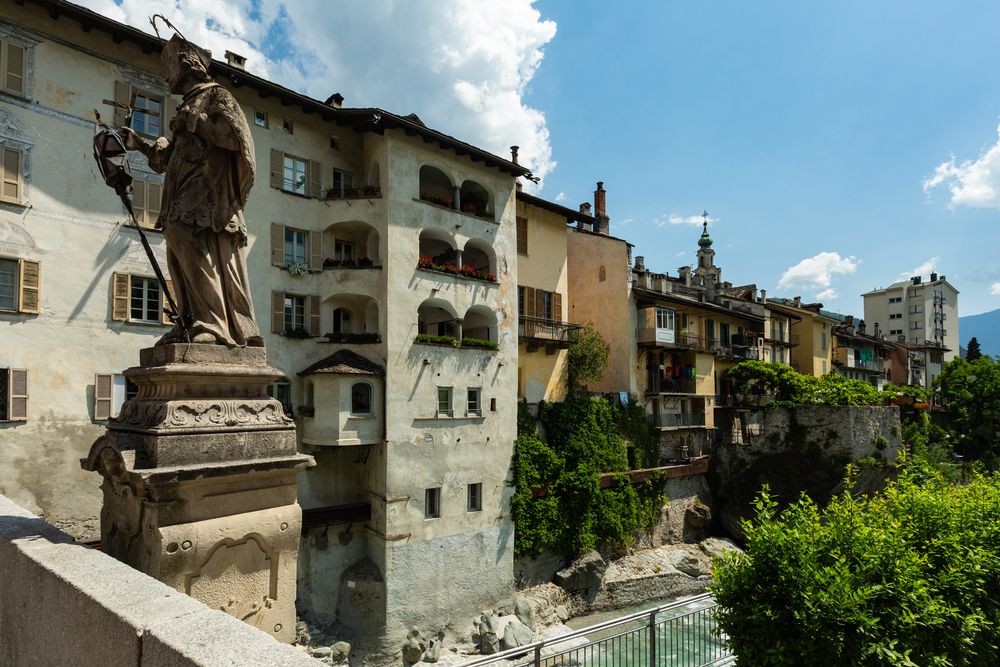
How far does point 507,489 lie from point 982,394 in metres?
44.6

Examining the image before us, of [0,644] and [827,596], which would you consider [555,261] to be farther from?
[0,644]

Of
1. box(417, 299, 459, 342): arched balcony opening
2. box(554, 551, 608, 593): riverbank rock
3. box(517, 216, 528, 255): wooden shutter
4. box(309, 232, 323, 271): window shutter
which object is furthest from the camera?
box(517, 216, 528, 255): wooden shutter

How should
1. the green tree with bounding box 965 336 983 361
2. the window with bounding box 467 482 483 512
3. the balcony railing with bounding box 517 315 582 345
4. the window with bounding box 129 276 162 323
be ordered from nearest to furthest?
the window with bounding box 129 276 162 323 → the window with bounding box 467 482 483 512 → the balcony railing with bounding box 517 315 582 345 → the green tree with bounding box 965 336 983 361

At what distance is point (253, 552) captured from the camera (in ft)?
16.6

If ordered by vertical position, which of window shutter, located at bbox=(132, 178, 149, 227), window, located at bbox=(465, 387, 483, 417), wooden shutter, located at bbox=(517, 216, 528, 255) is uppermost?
wooden shutter, located at bbox=(517, 216, 528, 255)

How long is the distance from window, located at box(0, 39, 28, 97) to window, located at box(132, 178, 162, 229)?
3.67 metres

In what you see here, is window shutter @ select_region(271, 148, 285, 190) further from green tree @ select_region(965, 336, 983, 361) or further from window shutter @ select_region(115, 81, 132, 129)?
green tree @ select_region(965, 336, 983, 361)

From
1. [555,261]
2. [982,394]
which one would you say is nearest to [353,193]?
[555,261]

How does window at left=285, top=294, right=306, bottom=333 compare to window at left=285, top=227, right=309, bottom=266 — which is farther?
window at left=285, top=227, right=309, bottom=266

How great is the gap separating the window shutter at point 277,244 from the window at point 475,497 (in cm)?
1215

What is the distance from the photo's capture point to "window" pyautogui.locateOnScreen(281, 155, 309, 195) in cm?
2200

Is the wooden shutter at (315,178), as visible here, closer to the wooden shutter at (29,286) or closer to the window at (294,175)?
the window at (294,175)

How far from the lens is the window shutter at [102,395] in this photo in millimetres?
17453

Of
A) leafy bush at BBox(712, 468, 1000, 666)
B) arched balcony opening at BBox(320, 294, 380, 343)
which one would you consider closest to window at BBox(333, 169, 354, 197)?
arched balcony opening at BBox(320, 294, 380, 343)
